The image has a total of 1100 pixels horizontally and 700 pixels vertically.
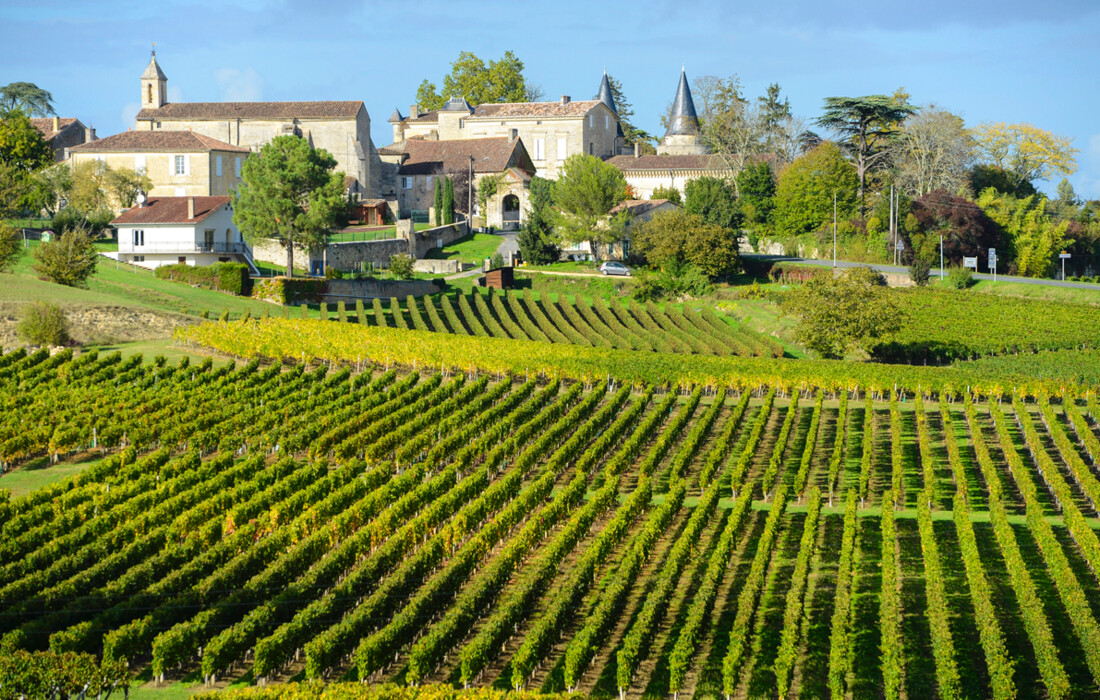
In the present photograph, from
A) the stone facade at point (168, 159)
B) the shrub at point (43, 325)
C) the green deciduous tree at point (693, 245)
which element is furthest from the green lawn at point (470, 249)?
the shrub at point (43, 325)

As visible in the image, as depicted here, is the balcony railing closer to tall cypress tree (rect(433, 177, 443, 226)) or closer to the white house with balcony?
the white house with balcony

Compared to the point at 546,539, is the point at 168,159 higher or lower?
higher

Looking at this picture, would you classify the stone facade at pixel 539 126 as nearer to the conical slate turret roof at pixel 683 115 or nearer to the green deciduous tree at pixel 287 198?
the conical slate turret roof at pixel 683 115

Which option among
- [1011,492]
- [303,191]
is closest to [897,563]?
[1011,492]

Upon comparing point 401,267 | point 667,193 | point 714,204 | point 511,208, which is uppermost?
point 667,193

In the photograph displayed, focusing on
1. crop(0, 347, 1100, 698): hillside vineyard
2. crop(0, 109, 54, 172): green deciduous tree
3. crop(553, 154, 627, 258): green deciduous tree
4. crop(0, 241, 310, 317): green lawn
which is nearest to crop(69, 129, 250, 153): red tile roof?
crop(0, 109, 54, 172): green deciduous tree

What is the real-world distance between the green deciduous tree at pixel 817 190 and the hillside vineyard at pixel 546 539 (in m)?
35.0

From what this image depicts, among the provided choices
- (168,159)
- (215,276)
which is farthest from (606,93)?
(215,276)

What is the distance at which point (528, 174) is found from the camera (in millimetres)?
78688

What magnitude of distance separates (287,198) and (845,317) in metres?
27.2

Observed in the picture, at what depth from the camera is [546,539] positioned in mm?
23656

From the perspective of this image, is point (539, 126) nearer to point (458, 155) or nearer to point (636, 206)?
point (458, 155)

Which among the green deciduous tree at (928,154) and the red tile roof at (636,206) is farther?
the green deciduous tree at (928,154)

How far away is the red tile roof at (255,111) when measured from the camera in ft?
249
